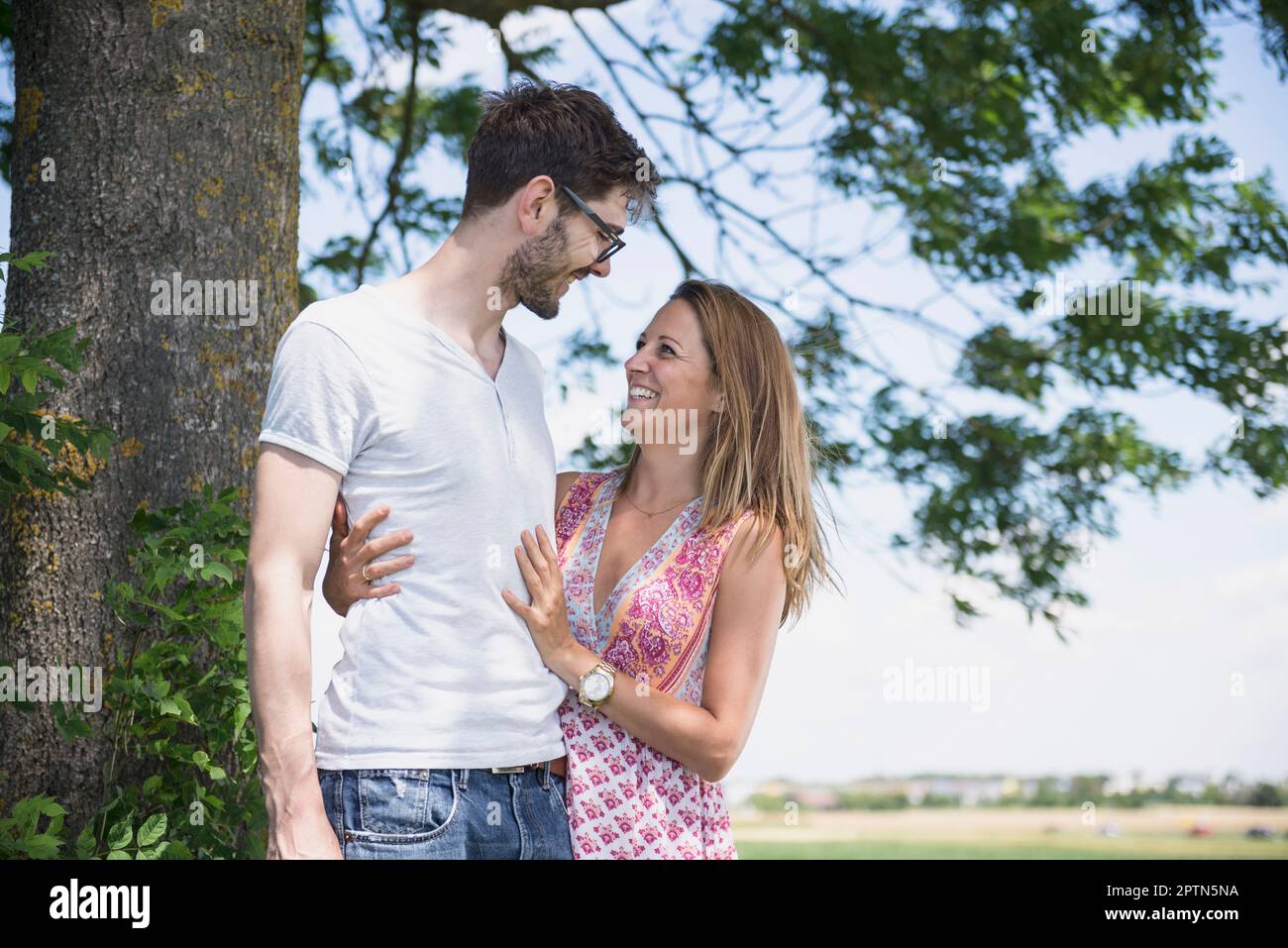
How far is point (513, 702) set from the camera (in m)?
2.23

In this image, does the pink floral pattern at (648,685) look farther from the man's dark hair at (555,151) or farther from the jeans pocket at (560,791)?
the man's dark hair at (555,151)

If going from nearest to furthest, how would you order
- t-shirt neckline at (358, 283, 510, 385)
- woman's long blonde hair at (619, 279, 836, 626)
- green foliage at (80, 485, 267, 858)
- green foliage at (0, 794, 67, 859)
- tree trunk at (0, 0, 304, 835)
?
t-shirt neckline at (358, 283, 510, 385) < green foliage at (0, 794, 67, 859) < woman's long blonde hair at (619, 279, 836, 626) < green foliage at (80, 485, 267, 858) < tree trunk at (0, 0, 304, 835)

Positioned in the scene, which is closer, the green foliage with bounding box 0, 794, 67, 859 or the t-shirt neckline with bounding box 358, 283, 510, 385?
the t-shirt neckline with bounding box 358, 283, 510, 385

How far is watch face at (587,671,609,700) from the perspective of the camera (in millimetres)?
2410

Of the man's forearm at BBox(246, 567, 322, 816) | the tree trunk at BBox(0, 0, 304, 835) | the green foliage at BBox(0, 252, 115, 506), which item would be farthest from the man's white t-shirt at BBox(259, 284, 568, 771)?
the tree trunk at BBox(0, 0, 304, 835)

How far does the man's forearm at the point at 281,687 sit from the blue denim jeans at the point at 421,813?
0.09 meters

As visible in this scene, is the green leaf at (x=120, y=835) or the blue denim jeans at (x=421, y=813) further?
the green leaf at (x=120, y=835)

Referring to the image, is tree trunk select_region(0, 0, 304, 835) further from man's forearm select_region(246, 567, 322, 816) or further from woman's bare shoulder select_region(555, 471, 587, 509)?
man's forearm select_region(246, 567, 322, 816)

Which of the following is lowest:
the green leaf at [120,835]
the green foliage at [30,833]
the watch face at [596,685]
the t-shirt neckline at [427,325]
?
the green leaf at [120,835]

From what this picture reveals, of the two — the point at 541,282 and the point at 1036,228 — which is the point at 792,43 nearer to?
the point at 1036,228

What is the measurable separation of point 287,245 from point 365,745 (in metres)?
1.91

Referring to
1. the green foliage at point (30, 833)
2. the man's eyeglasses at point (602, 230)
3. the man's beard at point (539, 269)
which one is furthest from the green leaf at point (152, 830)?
the man's eyeglasses at point (602, 230)

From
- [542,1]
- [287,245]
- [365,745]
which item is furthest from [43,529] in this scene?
[542,1]

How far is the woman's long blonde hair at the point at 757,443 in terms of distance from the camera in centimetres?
279
